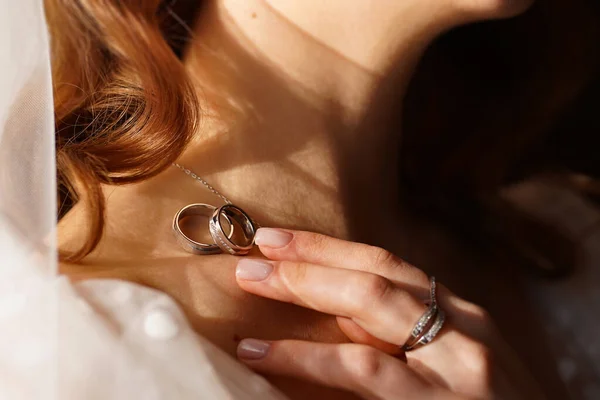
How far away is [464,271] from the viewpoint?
1.22 metres

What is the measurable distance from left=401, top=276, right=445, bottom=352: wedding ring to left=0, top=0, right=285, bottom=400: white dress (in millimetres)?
192

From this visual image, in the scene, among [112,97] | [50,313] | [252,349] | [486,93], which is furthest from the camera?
[486,93]

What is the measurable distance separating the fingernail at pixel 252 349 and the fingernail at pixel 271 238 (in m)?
0.12

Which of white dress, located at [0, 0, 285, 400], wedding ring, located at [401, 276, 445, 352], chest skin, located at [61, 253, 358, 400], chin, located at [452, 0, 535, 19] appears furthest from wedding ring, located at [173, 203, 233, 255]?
chin, located at [452, 0, 535, 19]

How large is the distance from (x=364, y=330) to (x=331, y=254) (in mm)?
103

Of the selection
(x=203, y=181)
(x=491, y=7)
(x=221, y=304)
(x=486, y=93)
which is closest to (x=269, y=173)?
(x=203, y=181)

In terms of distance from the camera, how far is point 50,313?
536 millimetres

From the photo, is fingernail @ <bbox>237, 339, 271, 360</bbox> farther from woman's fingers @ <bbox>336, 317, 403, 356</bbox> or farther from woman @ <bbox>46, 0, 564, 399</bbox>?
woman's fingers @ <bbox>336, 317, 403, 356</bbox>

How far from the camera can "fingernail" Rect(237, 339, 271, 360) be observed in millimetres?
688

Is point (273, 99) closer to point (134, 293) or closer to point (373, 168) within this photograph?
point (373, 168)

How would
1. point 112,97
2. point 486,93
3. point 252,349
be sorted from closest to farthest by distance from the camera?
point 252,349 → point 112,97 → point 486,93

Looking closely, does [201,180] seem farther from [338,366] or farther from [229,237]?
[338,366]

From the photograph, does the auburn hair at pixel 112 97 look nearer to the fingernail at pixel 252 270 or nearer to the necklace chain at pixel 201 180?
the necklace chain at pixel 201 180

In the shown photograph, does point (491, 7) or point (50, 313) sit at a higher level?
point (491, 7)
